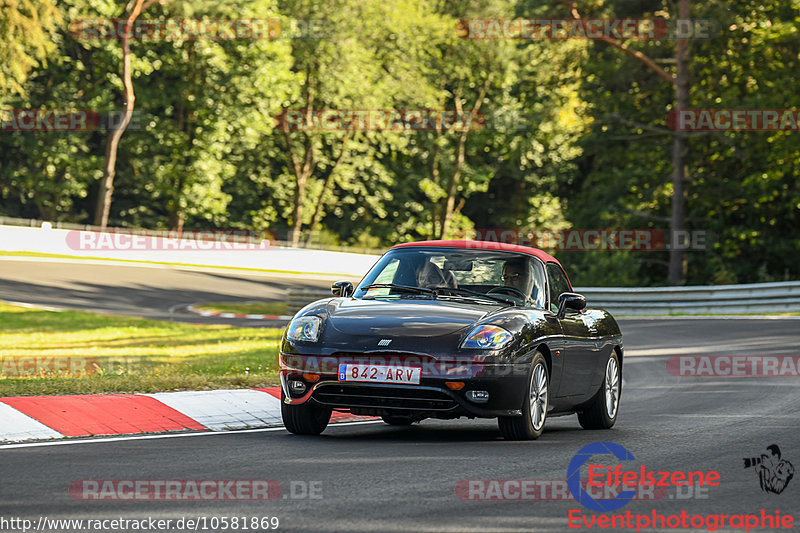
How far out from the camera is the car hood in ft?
28.0

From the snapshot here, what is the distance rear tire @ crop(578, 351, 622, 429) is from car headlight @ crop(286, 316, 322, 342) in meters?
2.84

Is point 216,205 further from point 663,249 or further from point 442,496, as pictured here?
point 442,496

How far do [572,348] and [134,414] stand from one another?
3.52m

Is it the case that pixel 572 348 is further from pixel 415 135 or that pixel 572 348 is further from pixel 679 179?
pixel 415 135

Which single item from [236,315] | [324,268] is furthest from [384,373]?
[324,268]

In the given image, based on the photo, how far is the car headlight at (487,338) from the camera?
8.47m

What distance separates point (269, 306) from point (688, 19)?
15468 mm

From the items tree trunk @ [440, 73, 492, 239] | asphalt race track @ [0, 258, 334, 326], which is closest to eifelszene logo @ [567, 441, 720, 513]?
asphalt race track @ [0, 258, 334, 326]

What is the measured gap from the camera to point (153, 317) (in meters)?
27.9

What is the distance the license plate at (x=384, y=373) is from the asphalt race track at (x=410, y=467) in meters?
0.46

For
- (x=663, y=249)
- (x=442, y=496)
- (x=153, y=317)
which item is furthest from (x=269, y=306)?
(x=442, y=496)

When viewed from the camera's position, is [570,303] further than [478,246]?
No

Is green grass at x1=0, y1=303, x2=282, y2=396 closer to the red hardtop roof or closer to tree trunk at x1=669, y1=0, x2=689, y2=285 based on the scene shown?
the red hardtop roof

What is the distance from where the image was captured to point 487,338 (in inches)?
335
